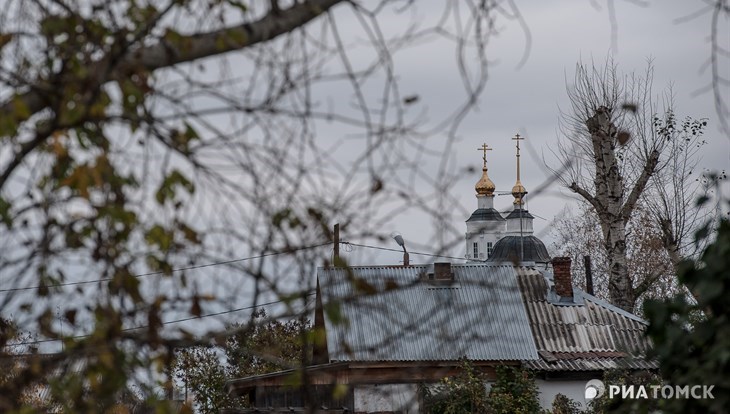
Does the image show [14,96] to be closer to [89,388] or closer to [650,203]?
[89,388]

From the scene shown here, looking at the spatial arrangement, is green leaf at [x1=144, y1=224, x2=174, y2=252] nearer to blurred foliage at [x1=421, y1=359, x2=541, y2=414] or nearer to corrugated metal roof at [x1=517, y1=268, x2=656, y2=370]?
blurred foliage at [x1=421, y1=359, x2=541, y2=414]

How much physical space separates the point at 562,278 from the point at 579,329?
154cm

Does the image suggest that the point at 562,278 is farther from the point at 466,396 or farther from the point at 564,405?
the point at 466,396

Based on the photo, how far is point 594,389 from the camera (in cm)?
1998

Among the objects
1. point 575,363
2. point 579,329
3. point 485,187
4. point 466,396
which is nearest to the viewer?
point 466,396

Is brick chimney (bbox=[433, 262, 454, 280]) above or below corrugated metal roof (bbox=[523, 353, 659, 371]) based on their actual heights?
below

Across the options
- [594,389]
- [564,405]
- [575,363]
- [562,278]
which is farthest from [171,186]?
[562,278]

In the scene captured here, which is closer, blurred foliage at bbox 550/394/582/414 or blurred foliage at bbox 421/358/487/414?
blurred foliage at bbox 421/358/487/414

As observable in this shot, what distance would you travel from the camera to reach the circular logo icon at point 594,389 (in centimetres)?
1972

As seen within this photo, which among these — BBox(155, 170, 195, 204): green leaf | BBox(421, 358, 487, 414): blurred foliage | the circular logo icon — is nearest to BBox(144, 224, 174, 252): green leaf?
BBox(155, 170, 195, 204): green leaf

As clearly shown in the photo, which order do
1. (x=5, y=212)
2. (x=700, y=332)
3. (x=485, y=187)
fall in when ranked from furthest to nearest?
(x=485, y=187) → (x=700, y=332) → (x=5, y=212)

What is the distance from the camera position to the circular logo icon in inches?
776

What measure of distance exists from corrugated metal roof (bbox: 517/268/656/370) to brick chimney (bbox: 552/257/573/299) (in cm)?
27

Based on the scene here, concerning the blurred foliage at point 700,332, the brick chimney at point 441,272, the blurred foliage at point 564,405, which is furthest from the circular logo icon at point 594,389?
the blurred foliage at point 700,332
